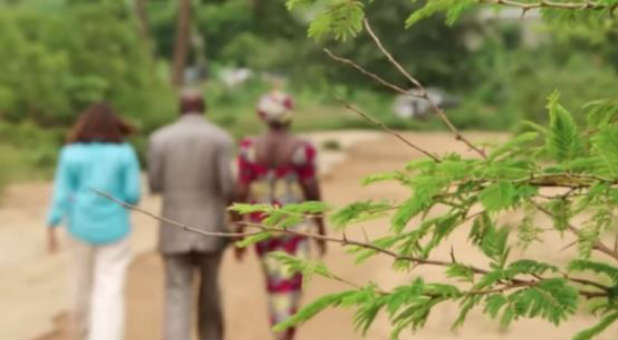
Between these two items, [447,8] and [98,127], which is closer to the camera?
[447,8]

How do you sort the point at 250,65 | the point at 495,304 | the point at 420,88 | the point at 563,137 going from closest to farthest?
1. the point at 563,137
2. the point at 495,304
3. the point at 420,88
4. the point at 250,65

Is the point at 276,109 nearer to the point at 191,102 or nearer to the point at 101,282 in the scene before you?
Result: the point at 191,102

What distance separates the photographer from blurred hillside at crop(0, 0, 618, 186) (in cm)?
2716

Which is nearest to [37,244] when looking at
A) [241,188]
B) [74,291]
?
[74,291]

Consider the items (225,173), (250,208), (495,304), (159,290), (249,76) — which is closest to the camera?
(495,304)

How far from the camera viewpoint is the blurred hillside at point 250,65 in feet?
89.1

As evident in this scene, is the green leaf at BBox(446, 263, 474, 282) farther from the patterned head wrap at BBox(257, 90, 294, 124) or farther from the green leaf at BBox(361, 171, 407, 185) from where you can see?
the patterned head wrap at BBox(257, 90, 294, 124)

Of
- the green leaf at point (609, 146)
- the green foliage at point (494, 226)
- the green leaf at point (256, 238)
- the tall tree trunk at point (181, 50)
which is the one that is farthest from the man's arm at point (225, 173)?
the tall tree trunk at point (181, 50)

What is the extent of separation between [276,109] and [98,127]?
1116mm

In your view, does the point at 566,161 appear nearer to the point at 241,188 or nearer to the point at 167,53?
the point at 241,188

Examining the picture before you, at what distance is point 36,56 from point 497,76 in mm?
32668

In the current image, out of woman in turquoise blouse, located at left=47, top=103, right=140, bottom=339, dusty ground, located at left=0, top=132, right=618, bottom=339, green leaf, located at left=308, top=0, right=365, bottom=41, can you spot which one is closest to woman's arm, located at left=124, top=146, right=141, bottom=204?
woman in turquoise blouse, located at left=47, top=103, right=140, bottom=339

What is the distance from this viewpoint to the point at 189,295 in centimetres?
805

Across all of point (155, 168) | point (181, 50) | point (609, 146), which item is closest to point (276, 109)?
point (155, 168)
